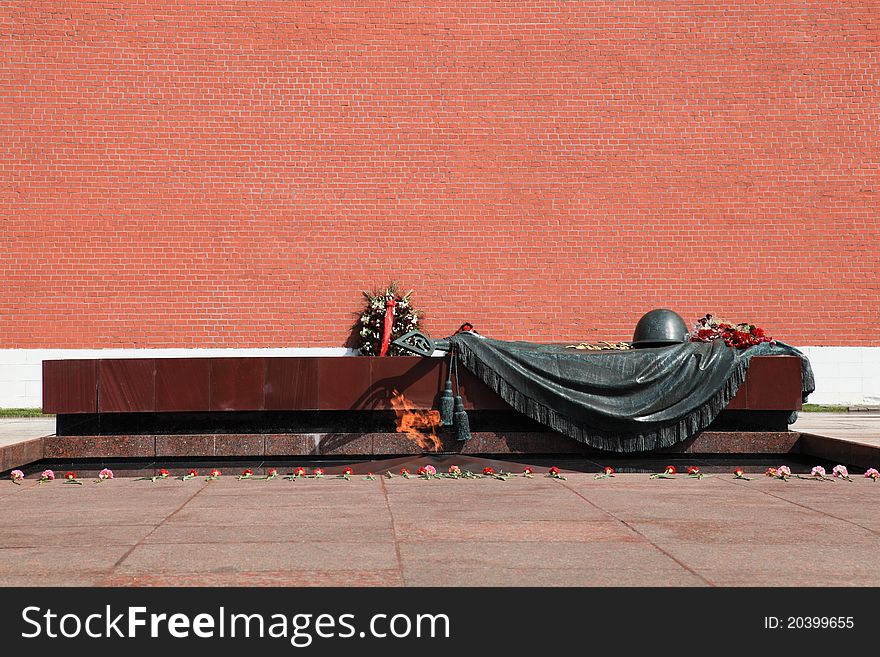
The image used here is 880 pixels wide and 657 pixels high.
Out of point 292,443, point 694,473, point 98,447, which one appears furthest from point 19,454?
point 694,473

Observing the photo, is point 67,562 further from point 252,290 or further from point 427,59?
point 427,59

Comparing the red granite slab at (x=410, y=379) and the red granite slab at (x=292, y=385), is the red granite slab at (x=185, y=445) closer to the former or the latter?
the red granite slab at (x=292, y=385)

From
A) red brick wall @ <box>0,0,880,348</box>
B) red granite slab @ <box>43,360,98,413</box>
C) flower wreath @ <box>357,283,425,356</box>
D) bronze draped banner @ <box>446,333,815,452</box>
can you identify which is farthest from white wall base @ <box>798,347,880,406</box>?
red granite slab @ <box>43,360,98,413</box>

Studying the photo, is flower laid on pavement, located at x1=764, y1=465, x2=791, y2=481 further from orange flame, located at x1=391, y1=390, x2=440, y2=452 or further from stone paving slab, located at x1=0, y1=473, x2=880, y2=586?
orange flame, located at x1=391, y1=390, x2=440, y2=452

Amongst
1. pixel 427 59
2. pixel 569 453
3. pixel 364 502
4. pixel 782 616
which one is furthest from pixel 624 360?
pixel 427 59

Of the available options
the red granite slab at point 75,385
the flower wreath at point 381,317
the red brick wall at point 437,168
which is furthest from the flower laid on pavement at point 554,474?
the red brick wall at point 437,168

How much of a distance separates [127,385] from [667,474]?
3513mm

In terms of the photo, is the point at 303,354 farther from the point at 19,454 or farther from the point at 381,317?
the point at 19,454

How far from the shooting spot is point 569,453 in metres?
6.52

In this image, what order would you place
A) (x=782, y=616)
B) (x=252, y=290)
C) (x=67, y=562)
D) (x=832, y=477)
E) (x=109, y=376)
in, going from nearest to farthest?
(x=782, y=616) < (x=67, y=562) < (x=832, y=477) < (x=109, y=376) < (x=252, y=290)

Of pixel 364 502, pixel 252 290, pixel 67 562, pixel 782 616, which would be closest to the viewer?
pixel 782 616

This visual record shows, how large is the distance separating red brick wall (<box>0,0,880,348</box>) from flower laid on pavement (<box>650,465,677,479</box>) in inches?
232

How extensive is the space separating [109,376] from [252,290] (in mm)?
5751

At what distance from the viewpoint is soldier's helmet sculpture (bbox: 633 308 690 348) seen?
22.7 ft
